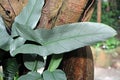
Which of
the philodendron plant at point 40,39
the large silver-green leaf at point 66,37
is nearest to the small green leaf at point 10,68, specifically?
the philodendron plant at point 40,39

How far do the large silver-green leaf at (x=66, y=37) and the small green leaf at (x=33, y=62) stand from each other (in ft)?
0.20

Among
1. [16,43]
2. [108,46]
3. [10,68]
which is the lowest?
[108,46]

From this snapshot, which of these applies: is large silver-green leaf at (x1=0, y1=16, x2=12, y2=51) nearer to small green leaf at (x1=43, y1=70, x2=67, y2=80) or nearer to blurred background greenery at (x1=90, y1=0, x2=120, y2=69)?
small green leaf at (x1=43, y1=70, x2=67, y2=80)

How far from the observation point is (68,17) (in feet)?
2.74

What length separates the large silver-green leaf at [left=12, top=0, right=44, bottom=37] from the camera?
2.75 ft

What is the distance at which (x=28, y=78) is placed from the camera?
0.82 m

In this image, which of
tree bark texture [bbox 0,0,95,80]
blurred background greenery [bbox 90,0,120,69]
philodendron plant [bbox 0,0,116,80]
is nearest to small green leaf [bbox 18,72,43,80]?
philodendron plant [bbox 0,0,116,80]

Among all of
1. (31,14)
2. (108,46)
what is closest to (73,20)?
(31,14)

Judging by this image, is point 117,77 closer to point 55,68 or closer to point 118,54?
point 118,54

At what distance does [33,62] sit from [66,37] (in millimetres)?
Result: 137

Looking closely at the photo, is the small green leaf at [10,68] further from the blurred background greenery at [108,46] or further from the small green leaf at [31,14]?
the blurred background greenery at [108,46]

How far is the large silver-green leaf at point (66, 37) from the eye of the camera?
768 millimetres

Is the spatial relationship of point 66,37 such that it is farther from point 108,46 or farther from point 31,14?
point 108,46

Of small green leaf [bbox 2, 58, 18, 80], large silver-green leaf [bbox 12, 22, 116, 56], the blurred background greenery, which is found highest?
large silver-green leaf [bbox 12, 22, 116, 56]
